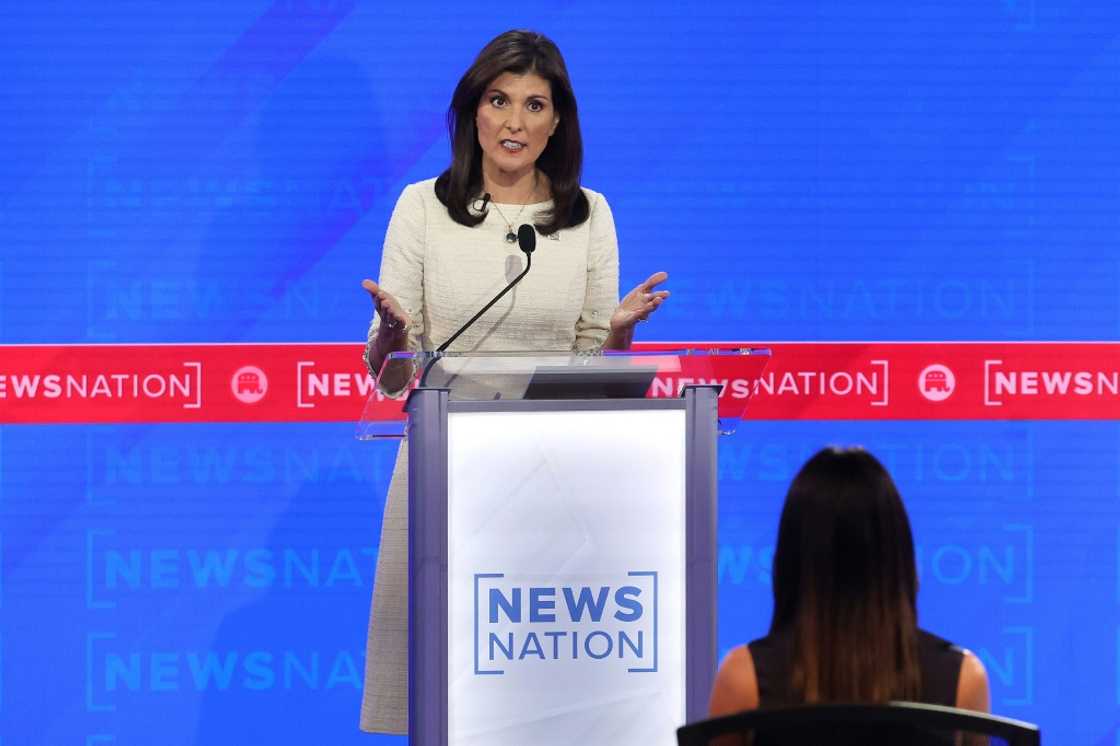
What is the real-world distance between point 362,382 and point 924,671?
2747mm

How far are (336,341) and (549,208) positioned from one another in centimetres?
133

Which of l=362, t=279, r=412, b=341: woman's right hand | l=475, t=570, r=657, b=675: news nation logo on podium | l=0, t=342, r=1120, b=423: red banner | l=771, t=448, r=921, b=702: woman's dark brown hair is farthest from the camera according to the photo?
l=0, t=342, r=1120, b=423: red banner

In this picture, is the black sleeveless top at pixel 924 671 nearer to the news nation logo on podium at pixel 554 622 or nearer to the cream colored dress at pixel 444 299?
the news nation logo on podium at pixel 554 622

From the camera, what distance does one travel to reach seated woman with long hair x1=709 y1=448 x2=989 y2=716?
1511mm

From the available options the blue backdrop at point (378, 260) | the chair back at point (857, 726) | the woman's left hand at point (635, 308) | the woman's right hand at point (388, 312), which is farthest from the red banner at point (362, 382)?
the chair back at point (857, 726)

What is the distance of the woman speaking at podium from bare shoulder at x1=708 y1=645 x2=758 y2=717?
131 centimetres

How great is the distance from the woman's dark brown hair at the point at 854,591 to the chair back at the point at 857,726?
12cm

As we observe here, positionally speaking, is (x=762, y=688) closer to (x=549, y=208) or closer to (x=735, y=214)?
(x=549, y=208)

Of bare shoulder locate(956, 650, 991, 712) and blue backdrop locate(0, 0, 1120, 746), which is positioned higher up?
blue backdrop locate(0, 0, 1120, 746)

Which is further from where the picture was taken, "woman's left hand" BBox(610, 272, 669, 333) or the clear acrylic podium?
"woman's left hand" BBox(610, 272, 669, 333)

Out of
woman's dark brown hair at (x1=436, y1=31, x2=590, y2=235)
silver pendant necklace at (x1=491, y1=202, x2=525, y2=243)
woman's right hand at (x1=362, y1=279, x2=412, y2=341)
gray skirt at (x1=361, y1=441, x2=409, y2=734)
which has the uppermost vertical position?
woman's dark brown hair at (x1=436, y1=31, x2=590, y2=235)

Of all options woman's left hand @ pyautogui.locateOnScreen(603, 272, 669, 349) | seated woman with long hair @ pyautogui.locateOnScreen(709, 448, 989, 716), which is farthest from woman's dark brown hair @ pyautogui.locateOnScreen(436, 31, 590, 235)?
seated woman with long hair @ pyautogui.locateOnScreen(709, 448, 989, 716)

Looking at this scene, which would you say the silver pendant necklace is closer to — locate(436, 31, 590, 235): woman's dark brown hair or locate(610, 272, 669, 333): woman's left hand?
locate(436, 31, 590, 235): woman's dark brown hair

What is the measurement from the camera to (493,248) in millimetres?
2871
